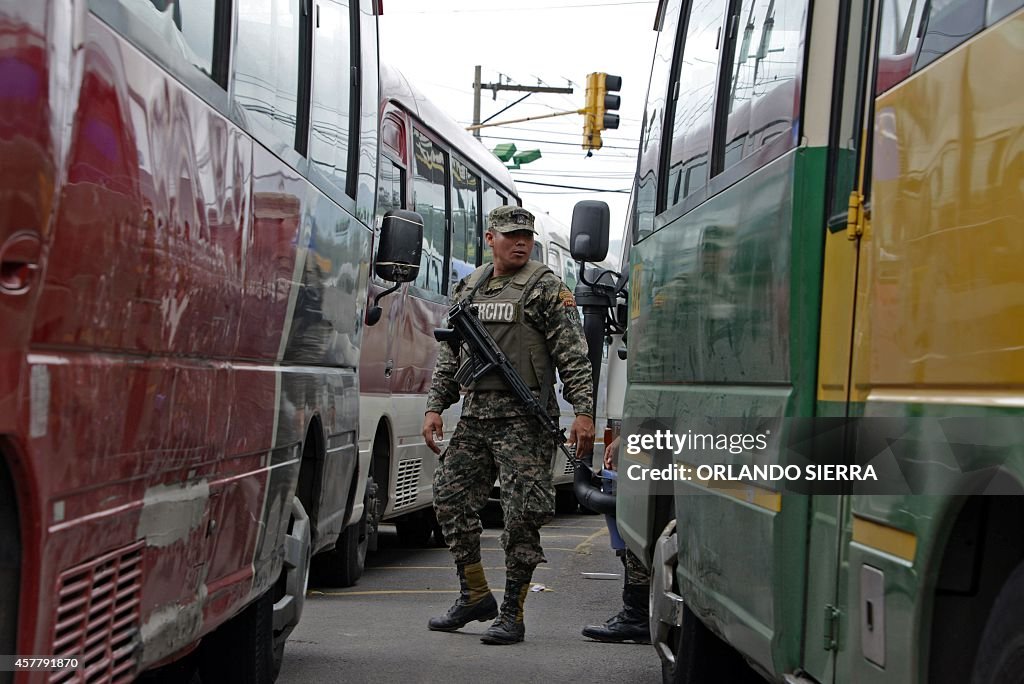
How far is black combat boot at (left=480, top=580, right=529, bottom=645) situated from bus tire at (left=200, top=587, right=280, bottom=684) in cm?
223

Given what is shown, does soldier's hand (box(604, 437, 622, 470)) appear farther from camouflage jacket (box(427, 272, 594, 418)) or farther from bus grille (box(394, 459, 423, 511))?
bus grille (box(394, 459, 423, 511))

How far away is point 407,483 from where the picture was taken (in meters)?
10.9

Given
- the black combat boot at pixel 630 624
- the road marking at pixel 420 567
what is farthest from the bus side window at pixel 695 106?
the road marking at pixel 420 567

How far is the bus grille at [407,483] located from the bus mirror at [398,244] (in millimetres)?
2672

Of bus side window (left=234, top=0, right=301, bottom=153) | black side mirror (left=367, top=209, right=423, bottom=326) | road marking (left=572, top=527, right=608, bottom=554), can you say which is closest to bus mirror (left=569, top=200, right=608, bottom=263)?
black side mirror (left=367, top=209, right=423, bottom=326)

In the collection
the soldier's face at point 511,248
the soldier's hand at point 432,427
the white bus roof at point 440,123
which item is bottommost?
the soldier's hand at point 432,427

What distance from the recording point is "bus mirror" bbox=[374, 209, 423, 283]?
8.09 meters

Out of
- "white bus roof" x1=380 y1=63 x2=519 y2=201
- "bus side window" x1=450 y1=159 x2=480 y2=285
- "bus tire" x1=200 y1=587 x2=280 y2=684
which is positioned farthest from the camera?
"bus side window" x1=450 y1=159 x2=480 y2=285

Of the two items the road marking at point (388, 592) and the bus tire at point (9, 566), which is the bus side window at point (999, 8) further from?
the road marking at point (388, 592)

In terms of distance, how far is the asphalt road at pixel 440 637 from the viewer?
6.46 metres

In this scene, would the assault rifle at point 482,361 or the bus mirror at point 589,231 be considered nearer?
the bus mirror at point 589,231

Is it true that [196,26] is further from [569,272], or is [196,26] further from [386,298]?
[569,272]

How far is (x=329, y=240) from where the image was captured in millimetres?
5574

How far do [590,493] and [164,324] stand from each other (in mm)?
4291
